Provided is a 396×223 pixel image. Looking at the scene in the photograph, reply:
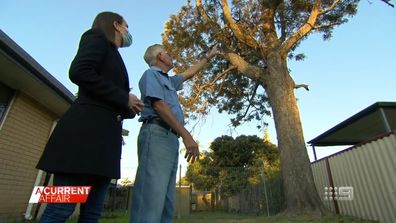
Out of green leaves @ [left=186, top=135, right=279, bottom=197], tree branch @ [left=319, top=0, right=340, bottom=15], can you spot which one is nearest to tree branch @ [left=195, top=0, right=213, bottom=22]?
tree branch @ [left=319, top=0, right=340, bottom=15]

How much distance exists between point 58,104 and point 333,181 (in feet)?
23.6

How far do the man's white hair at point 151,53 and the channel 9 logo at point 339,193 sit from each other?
21.3ft

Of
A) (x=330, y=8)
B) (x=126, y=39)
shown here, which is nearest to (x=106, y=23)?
(x=126, y=39)

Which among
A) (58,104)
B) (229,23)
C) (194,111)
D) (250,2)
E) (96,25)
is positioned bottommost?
(96,25)

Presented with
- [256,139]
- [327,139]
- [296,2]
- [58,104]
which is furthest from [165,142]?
[256,139]

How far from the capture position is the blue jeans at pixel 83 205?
1.53m

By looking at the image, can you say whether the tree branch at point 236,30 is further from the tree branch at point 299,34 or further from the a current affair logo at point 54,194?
the a current affair logo at point 54,194

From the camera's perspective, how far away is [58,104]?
24.6 feet

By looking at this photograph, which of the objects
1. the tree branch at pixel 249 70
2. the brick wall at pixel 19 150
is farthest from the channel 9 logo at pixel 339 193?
the brick wall at pixel 19 150

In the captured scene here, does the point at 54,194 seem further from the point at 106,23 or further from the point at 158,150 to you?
the point at 106,23

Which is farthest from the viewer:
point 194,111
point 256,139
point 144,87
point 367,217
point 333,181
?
point 256,139

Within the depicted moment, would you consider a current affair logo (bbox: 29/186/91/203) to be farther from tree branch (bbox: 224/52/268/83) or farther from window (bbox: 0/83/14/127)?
tree branch (bbox: 224/52/268/83)

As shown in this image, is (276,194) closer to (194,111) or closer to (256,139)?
(194,111)

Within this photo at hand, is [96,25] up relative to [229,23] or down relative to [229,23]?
down
